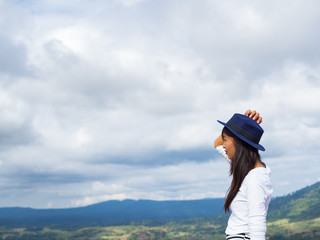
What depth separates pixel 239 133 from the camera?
18.7 feet

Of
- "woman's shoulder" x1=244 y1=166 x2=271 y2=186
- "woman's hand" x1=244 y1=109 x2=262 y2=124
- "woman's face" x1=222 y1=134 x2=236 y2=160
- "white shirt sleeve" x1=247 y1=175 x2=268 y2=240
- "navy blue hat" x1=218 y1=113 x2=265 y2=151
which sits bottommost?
"white shirt sleeve" x1=247 y1=175 x2=268 y2=240

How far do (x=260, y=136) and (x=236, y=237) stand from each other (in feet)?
4.85

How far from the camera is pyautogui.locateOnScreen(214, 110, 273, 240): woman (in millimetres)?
5338

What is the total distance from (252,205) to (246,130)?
1.07 meters

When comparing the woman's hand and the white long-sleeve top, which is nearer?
the white long-sleeve top

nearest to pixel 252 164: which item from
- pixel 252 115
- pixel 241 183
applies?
pixel 241 183

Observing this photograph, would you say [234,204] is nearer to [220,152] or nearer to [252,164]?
[252,164]

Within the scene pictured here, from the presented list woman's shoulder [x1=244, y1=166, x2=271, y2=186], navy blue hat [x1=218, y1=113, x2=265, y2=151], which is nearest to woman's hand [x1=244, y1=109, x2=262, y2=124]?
navy blue hat [x1=218, y1=113, x2=265, y2=151]

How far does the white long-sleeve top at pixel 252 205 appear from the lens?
5.23 m

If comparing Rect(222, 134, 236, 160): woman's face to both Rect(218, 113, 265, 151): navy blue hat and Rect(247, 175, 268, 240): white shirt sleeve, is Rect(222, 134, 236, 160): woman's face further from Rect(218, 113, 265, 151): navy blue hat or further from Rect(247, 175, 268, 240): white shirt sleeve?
Rect(247, 175, 268, 240): white shirt sleeve

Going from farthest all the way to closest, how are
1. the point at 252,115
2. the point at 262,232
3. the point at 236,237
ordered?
1. the point at 252,115
2. the point at 236,237
3. the point at 262,232

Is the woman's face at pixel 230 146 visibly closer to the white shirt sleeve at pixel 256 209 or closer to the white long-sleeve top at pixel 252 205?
the white long-sleeve top at pixel 252 205

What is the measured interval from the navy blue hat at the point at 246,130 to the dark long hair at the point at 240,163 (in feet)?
0.37

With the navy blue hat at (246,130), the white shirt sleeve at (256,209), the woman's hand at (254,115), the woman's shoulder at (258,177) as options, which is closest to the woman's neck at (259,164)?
the woman's shoulder at (258,177)
